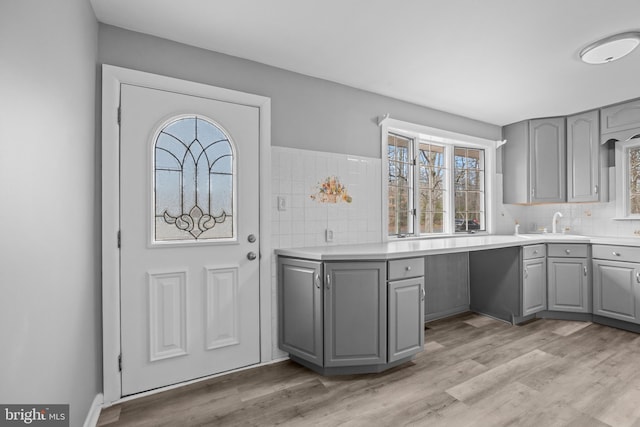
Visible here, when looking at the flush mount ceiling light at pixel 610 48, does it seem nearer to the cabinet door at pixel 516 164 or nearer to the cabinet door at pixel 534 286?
the cabinet door at pixel 516 164

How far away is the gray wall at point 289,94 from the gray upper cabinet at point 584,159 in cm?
163

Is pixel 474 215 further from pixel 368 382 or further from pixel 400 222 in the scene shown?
pixel 368 382

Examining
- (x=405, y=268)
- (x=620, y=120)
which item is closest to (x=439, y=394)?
(x=405, y=268)

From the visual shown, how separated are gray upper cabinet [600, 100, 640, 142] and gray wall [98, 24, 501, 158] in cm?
179

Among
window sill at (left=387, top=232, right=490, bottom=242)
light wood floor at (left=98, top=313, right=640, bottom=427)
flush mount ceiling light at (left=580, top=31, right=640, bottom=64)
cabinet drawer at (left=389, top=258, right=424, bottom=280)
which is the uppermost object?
flush mount ceiling light at (left=580, top=31, right=640, bottom=64)

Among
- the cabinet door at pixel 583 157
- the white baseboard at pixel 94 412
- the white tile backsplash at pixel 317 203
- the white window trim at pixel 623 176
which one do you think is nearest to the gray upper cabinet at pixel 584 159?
the cabinet door at pixel 583 157

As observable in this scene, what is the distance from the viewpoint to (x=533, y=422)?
5.94ft

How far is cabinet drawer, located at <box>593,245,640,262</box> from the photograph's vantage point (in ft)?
10.4

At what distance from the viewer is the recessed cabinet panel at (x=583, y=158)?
3.72 metres

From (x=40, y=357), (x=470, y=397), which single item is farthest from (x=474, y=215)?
(x=40, y=357)

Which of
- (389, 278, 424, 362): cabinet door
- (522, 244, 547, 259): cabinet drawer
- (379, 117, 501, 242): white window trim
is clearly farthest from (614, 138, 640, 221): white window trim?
(389, 278, 424, 362): cabinet door

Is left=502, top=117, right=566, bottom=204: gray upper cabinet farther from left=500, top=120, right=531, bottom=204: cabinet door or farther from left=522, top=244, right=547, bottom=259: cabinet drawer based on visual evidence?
left=522, top=244, right=547, bottom=259: cabinet drawer

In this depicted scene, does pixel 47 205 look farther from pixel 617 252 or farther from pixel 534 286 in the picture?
pixel 617 252

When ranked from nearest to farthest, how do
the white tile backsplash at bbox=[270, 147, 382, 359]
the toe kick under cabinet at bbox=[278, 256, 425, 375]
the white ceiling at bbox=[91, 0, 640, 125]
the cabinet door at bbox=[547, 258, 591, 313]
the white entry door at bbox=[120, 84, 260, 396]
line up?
the white ceiling at bbox=[91, 0, 640, 125]
the white entry door at bbox=[120, 84, 260, 396]
the toe kick under cabinet at bbox=[278, 256, 425, 375]
the white tile backsplash at bbox=[270, 147, 382, 359]
the cabinet door at bbox=[547, 258, 591, 313]
